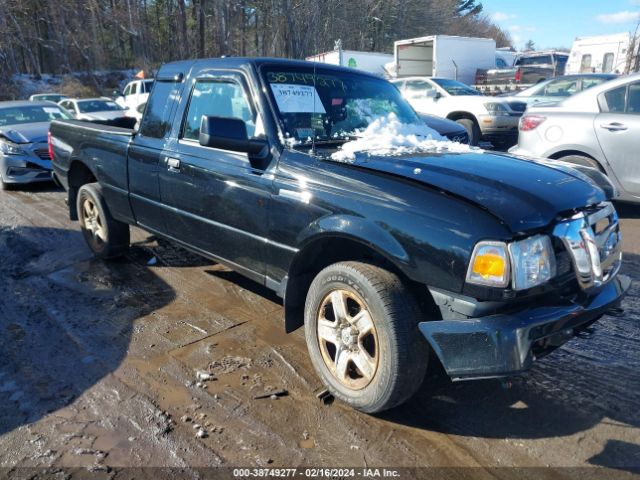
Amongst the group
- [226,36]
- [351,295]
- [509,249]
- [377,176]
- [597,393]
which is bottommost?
[597,393]

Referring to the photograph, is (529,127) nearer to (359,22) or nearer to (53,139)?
(53,139)

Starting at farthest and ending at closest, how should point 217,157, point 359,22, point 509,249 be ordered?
point 359,22 < point 217,157 < point 509,249

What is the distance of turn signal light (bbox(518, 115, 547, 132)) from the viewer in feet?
22.1

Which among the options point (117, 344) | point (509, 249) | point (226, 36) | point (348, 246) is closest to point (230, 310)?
point (117, 344)

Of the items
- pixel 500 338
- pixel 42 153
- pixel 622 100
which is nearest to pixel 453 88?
pixel 622 100

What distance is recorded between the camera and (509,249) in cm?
229

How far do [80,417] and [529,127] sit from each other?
6.30m

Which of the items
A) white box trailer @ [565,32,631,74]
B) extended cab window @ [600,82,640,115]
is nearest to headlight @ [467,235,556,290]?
extended cab window @ [600,82,640,115]

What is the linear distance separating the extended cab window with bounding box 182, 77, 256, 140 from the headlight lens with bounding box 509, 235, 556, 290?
6.23 feet

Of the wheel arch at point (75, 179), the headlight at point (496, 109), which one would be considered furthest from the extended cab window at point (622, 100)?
the wheel arch at point (75, 179)

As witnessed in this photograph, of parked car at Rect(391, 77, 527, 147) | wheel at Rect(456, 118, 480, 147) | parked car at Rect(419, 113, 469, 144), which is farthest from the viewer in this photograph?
wheel at Rect(456, 118, 480, 147)

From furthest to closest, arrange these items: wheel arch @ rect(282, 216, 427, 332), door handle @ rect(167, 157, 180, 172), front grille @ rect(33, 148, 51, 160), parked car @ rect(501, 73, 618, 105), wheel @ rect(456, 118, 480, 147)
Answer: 1. wheel @ rect(456, 118, 480, 147)
2. parked car @ rect(501, 73, 618, 105)
3. front grille @ rect(33, 148, 51, 160)
4. door handle @ rect(167, 157, 180, 172)
5. wheel arch @ rect(282, 216, 427, 332)

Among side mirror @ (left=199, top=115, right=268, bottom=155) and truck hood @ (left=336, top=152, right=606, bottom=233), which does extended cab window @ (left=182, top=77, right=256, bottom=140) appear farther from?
truck hood @ (left=336, top=152, right=606, bottom=233)

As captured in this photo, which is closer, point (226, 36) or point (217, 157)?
point (217, 157)
